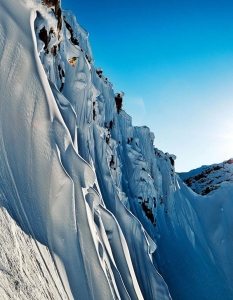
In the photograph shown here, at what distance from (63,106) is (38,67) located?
7.62ft

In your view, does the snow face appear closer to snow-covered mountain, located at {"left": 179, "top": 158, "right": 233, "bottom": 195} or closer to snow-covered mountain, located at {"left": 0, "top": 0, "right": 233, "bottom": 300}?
snow-covered mountain, located at {"left": 0, "top": 0, "right": 233, "bottom": 300}

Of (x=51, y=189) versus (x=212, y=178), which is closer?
(x=51, y=189)

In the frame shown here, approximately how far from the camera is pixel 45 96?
6613 millimetres

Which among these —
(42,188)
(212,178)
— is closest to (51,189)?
(42,188)

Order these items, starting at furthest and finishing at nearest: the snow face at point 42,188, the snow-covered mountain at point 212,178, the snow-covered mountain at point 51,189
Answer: the snow-covered mountain at point 212,178 < the snow face at point 42,188 < the snow-covered mountain at point 51,189

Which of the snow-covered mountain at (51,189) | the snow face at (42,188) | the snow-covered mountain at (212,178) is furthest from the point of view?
the snow-covered mountain at (212,178)

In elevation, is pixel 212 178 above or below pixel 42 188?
above

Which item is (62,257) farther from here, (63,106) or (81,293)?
(63,106)

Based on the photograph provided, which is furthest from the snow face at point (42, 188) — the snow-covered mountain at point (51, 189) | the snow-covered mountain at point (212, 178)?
the snow-covered mountain at point (212, 178)

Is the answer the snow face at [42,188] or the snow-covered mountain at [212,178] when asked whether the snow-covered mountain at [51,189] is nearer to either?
the snow face at [42,188]

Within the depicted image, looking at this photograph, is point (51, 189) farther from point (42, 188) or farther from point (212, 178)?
point (212, 178)

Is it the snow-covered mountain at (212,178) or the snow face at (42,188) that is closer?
the snow face at (42,188)

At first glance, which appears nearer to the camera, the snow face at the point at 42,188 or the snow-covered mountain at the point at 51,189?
the snow-covered mountain at the point at 51,189

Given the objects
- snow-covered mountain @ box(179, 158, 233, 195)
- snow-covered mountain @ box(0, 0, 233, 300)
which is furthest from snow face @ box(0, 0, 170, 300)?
snow-covered mountain @ box(179, 158, 233, 195)
